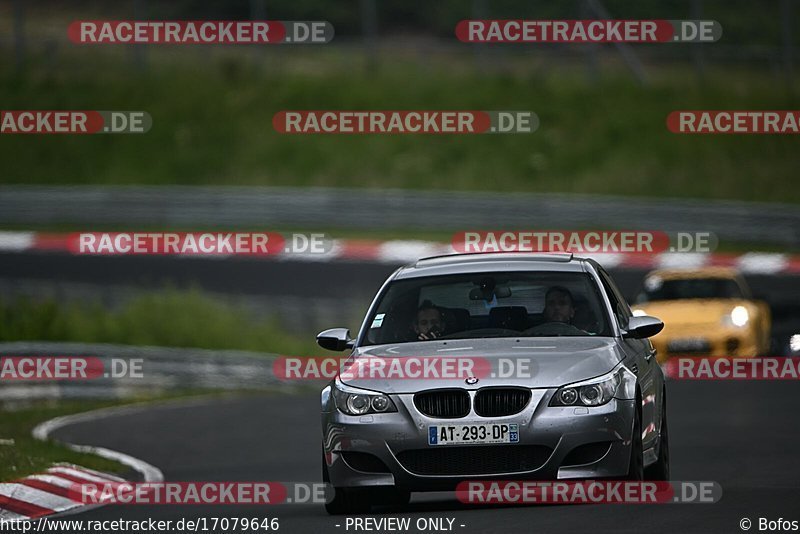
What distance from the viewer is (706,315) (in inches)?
877

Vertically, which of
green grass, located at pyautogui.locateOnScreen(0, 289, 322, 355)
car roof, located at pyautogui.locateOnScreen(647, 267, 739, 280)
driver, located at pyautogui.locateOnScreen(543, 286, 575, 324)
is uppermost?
green grass, located at pyautogui.locateOnScreen(0, 289, 322, 355)

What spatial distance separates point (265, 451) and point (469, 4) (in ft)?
114

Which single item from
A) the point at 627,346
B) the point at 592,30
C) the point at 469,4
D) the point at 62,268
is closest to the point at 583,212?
the point at 592,30

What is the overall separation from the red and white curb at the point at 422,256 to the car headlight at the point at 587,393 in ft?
60.9

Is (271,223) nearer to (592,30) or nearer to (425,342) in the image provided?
(592,30)

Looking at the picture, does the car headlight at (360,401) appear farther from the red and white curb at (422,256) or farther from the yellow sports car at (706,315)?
the red and white curb at (422,256)

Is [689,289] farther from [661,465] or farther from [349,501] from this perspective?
[349,501]

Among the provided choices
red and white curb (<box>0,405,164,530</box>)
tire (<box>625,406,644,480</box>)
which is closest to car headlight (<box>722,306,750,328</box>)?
red and white curb (<box>0,405,164,530</box>)

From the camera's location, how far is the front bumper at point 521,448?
9945 millimetres

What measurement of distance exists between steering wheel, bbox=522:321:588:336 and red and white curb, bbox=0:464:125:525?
343 cm

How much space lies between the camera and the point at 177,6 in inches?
1911

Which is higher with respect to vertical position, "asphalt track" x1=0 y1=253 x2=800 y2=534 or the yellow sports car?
the yellow sports car

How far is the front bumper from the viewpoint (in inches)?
392

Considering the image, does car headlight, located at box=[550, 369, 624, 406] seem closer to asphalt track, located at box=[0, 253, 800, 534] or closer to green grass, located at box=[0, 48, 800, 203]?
asphalt track, located at box=[0, 253, 800, 534]
